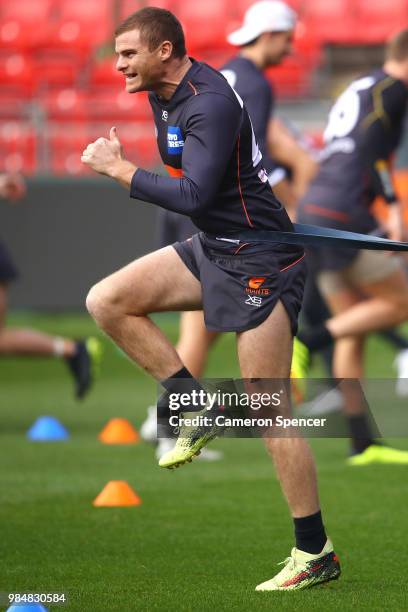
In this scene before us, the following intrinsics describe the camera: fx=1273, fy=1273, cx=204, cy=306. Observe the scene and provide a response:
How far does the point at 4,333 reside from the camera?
948cm

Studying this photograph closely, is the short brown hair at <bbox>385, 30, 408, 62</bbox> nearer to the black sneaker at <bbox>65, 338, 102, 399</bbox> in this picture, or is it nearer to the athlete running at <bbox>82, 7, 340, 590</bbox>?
the athlete running at <bbox>82, 7, 340, 590</bbox>

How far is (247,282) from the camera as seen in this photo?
459 centimetres

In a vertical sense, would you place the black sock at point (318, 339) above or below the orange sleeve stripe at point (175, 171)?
below

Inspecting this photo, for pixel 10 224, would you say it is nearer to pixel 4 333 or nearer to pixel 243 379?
pixel 4 333

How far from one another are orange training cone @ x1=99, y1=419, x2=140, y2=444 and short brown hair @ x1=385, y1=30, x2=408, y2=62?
115 inches

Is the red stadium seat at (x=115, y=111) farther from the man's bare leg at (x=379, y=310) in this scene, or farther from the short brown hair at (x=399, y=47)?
the man's bare leg at (x=379, y=310)

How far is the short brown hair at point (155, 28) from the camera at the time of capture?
4.58 metres

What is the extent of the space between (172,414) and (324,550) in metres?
0.77

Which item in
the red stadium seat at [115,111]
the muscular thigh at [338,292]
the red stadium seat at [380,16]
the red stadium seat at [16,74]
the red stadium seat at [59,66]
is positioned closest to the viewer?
the muscular thigh at [338,292]

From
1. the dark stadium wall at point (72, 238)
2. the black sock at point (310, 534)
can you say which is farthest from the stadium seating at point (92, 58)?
the black sock at point (310, 534)

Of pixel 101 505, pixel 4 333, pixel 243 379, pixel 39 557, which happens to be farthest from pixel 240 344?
pixel 4 333

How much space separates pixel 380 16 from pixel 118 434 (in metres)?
13.6

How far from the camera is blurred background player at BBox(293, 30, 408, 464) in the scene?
24.8ft

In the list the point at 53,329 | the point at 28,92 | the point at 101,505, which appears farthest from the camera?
the point at 28,92
